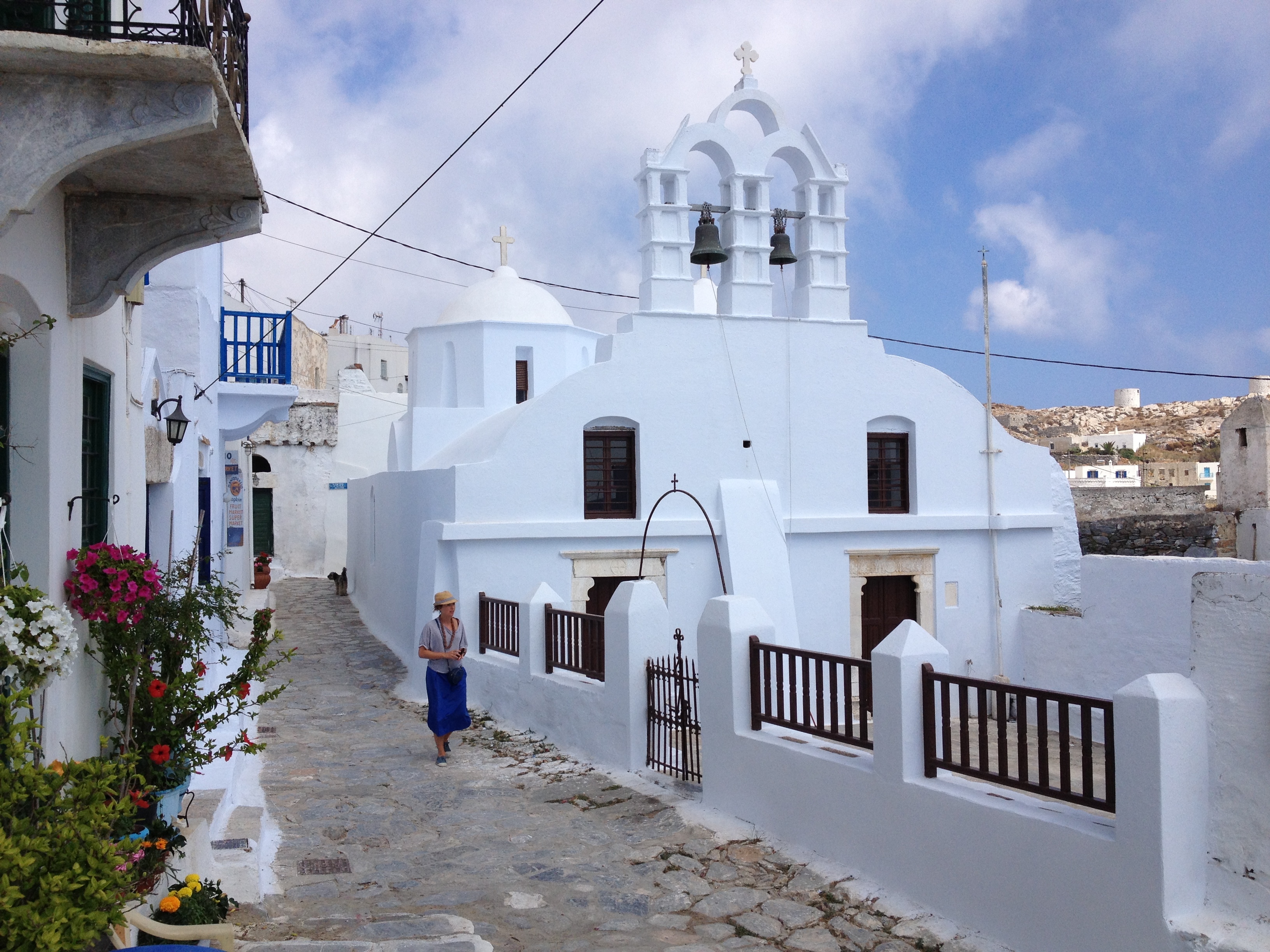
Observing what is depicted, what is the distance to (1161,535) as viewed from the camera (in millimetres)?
18891

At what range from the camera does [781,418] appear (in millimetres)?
13656

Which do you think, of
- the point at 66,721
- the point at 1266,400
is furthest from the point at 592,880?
the point at 1266,400

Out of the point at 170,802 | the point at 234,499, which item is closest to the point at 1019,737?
the point at 170,802

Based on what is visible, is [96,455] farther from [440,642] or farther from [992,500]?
[992,500]

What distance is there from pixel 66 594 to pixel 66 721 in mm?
503

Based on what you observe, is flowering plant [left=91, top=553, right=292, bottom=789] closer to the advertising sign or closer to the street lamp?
the street lamp

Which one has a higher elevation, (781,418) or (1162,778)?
(781,418)

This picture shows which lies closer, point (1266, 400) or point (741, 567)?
point (741, 567)

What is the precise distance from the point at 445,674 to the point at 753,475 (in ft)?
20.2

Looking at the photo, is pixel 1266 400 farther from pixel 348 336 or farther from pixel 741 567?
pixel 348 336

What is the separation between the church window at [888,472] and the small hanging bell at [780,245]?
2.73 m

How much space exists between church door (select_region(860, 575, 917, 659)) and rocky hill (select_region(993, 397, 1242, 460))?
22.4m

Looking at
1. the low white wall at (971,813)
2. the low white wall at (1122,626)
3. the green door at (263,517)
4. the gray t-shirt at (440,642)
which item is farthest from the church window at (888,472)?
the green door at (263,517)

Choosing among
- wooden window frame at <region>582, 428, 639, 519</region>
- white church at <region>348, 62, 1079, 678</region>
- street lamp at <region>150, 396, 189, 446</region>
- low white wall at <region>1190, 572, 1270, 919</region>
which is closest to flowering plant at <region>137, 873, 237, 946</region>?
low white wall at <region>1190, 572, 1270, 919</region>
